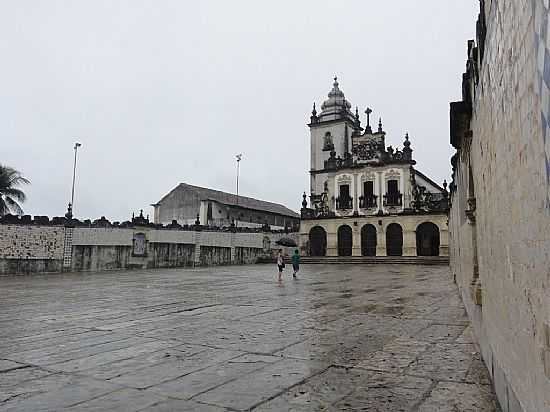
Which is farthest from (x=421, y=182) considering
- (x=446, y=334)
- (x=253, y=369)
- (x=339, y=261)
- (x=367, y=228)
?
(x=253, y=369)

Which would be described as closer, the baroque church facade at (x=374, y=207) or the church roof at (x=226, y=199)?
the baroque church facade at (x=374, y=207)

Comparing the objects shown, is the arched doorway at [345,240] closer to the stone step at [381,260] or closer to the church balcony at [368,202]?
the church balcony at [368,202]

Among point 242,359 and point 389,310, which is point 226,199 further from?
point 242,359

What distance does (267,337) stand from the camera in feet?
17.9

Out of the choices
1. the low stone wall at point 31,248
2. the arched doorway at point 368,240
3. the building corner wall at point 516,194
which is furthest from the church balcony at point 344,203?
the building corner wall at point 516,194

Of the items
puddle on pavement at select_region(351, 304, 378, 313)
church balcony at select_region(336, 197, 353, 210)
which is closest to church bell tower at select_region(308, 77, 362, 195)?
church balcony at select_region(336, 197, 353, 210)

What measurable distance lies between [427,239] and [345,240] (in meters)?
6.44

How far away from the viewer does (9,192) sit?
2680 centimetres

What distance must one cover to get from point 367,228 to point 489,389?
105 ft

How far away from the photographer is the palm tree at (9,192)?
2640 centimetres

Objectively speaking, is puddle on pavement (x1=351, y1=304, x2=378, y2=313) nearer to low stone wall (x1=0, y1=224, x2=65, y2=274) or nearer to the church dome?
low stone wall (x1=0, y1=224, x2=65, y2=274)

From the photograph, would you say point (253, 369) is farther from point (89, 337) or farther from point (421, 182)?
point (421, 182)

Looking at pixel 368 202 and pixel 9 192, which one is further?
pixel 368 202

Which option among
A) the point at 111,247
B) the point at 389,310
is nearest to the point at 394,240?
the point at 111,247
